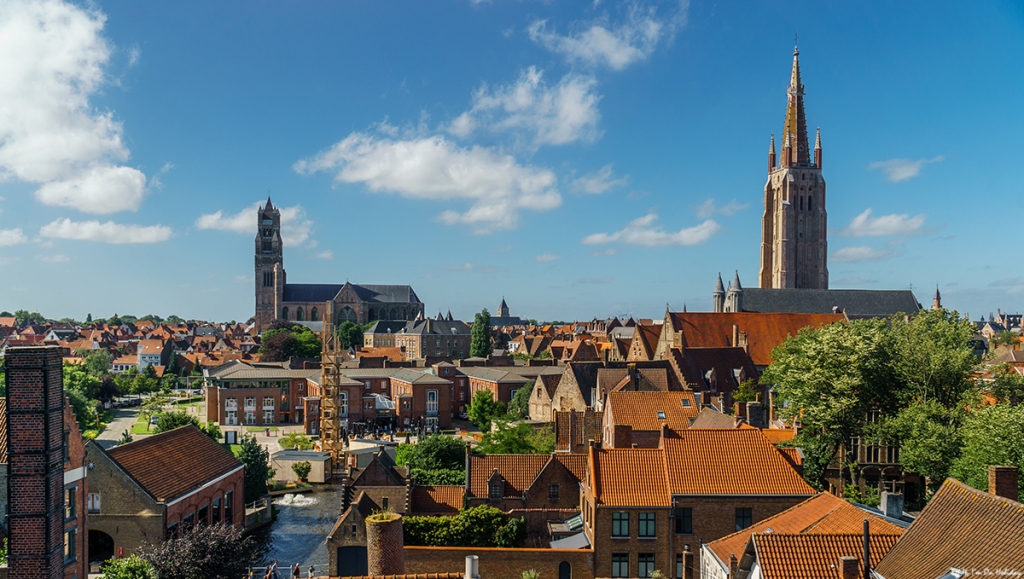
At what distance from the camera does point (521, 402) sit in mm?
72625

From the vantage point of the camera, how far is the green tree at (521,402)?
227 feet

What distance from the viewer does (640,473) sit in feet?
93.8

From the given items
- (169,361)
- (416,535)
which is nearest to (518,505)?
(416,535)

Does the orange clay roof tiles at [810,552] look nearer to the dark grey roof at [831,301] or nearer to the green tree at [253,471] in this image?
the green tree at [253,471]

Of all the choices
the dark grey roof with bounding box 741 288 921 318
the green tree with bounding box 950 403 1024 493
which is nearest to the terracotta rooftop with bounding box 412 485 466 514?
the green tree with bounding box 950 403 1024 493

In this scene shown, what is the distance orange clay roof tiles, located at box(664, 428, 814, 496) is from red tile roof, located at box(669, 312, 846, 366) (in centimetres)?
4564

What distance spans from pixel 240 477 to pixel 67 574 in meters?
13.3

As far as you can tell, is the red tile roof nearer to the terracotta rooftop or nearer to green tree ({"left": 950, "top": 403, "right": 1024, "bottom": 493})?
the terracotta rooftop

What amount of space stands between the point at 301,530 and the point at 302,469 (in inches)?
546

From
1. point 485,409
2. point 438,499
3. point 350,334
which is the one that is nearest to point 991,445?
point 438,499

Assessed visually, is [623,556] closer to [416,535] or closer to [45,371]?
[416,535]

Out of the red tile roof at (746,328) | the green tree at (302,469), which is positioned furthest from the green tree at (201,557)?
the red tile roof at (746,328)

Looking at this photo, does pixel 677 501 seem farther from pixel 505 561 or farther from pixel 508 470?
pixel 508 470

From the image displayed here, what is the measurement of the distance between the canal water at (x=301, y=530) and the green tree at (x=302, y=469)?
1791mm
